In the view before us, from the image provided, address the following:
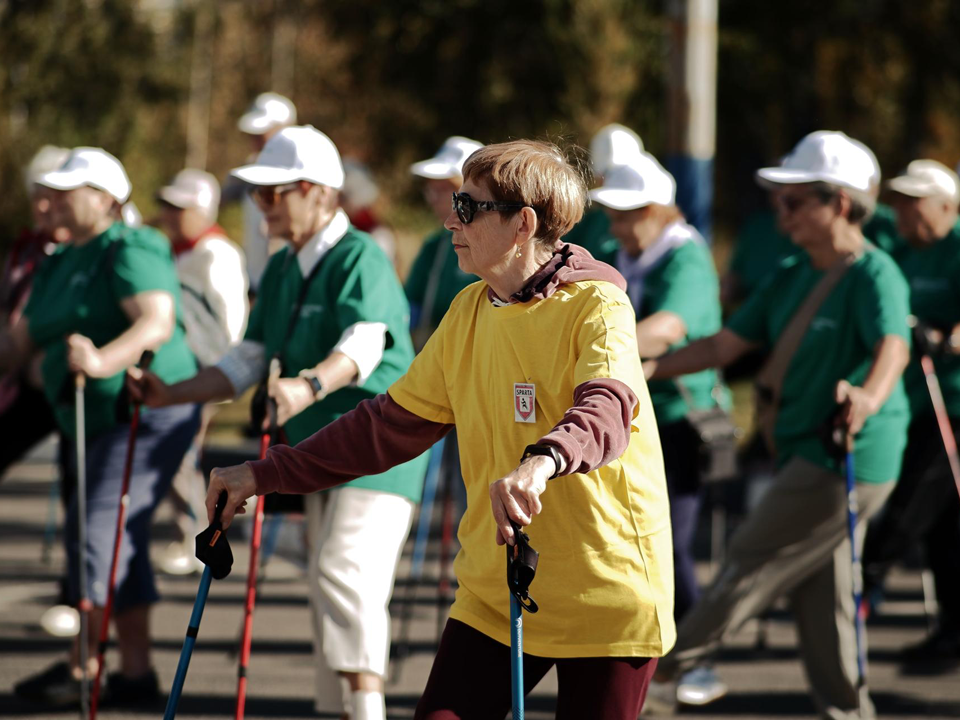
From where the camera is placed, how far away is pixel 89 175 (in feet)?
19.0

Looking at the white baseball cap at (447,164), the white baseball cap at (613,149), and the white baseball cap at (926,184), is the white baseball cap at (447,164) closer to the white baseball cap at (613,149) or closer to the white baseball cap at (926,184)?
the white baseball cap at (613,149)

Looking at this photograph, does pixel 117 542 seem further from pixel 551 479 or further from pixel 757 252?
pixel 757 252

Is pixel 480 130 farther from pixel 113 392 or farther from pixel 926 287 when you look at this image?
pixel 113 392

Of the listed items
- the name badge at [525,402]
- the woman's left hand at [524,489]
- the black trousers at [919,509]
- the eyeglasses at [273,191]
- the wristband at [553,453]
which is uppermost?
the eyeglasses at [273,191]

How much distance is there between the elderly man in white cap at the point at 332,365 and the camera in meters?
4.62

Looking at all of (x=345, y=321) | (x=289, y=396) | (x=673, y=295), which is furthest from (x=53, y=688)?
(x=673, y=295)

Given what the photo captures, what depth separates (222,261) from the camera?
755cm

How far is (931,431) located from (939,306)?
2.02 ft

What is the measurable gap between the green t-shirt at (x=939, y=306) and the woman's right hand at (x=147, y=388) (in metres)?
3.71

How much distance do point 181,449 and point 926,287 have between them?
3623 millimetres

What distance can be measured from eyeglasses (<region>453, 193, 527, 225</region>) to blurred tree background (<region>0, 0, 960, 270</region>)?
37.1ft

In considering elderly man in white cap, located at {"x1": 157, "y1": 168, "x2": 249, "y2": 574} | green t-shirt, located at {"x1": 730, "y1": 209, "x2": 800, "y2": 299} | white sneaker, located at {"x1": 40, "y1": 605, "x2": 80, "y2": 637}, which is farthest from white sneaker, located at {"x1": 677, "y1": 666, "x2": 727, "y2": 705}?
green t-shirt, located at {"x1": 730, "y1": 209, "x2": 800, "y2": 299}

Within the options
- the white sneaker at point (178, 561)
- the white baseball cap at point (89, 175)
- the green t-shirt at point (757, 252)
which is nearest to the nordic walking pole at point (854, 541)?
the white baseball cap at point (89, 175)

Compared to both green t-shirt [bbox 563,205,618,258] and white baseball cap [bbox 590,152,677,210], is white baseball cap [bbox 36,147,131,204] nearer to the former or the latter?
white baseball cap [bbox 590,152,677,210]
